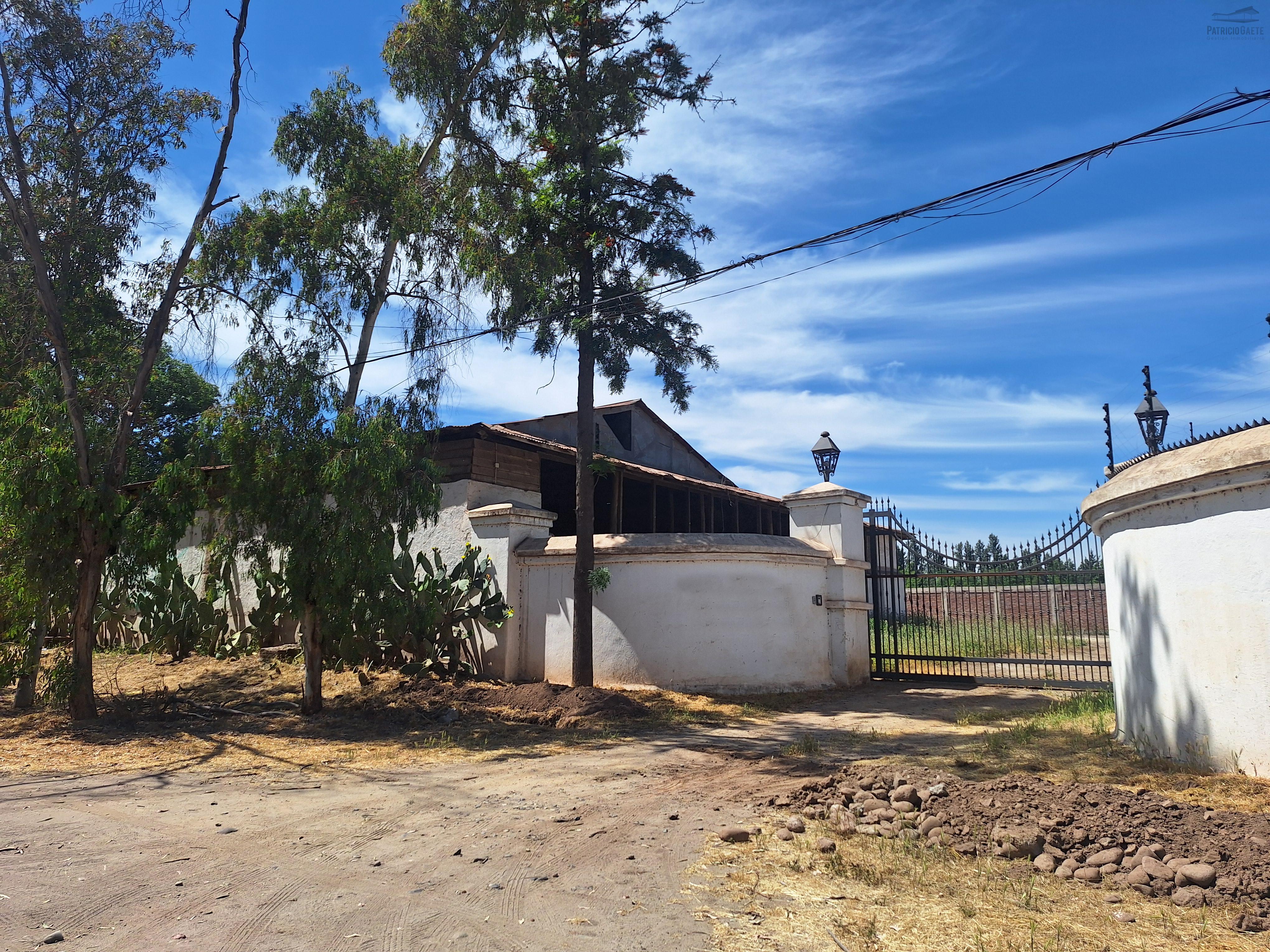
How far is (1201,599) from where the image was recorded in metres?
6.46

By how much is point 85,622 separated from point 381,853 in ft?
26.6

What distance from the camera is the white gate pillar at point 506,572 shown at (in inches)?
555

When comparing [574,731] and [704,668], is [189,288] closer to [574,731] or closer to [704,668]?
[574,731]

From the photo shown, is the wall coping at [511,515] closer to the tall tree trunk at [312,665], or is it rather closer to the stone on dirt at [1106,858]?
the tall tree trunk at [312,665]

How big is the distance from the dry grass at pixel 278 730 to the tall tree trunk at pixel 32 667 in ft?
0.81

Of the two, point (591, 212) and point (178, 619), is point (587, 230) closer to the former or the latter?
point (591, 212)

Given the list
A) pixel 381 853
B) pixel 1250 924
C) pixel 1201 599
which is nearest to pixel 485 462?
pixel 381 853

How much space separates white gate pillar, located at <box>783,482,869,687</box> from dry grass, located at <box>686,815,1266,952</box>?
9496 millimetres

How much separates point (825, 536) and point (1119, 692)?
711 centimetres

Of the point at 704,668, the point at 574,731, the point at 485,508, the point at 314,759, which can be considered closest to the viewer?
the point at 314,759

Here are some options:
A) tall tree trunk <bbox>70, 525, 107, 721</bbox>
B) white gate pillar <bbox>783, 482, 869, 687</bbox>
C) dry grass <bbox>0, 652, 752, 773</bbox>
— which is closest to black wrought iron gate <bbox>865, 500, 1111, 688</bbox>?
white gate pillar <bbox>783, 482, 869, 687</bbox>

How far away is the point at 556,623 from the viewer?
1395cm

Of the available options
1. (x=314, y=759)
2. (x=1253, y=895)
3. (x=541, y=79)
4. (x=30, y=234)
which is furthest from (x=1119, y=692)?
(x=30, y=234)

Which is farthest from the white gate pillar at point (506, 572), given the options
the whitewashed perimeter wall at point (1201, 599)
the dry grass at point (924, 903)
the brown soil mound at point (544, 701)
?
the whitewashed perimeter wall at point (1201, 599)
